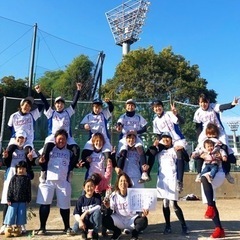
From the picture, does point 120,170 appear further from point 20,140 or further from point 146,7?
point 146,7

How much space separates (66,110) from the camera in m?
6.66

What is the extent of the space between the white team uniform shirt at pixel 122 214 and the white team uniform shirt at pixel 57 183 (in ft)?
2.83

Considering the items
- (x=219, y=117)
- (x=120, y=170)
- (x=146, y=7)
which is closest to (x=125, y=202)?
(x=120, y=170)

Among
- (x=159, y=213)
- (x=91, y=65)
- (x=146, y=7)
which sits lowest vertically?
(x=159, y=213)

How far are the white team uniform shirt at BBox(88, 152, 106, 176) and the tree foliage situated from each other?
19859mm

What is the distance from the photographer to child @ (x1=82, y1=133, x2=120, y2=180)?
600 cm

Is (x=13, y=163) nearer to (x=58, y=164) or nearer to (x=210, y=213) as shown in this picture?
(x=58, y=164)

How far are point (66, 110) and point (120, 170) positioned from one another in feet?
5.25

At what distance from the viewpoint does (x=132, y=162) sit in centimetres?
621

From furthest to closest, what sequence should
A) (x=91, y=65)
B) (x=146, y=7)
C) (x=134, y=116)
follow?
(x=146, y=7) → (x=91, y=65) → (x=134, y=116)

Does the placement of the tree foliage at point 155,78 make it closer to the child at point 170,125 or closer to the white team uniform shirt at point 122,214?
the child at point 170,125

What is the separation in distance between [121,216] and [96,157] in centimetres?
112

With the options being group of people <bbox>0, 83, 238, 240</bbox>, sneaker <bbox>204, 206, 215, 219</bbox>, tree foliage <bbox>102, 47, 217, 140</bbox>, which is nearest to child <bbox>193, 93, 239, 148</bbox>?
group of people <bbox>0, 83, 238, 240</bbox>

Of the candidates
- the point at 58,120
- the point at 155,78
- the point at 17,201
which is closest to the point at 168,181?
the point at 58,120
